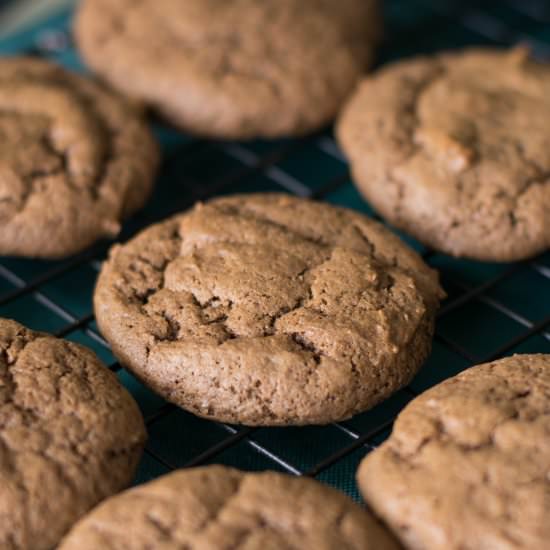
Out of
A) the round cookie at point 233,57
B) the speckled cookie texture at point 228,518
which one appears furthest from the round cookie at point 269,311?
the round cookie at point 233,57

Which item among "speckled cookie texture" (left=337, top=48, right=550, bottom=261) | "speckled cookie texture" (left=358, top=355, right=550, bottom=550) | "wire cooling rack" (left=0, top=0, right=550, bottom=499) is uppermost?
"speckled cookie texture" (left=337, top=48, right=550, bottom=261)

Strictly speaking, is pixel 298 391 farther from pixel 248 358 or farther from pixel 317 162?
pixel 317 162

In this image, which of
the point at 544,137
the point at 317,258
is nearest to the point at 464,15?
the point at 544,137

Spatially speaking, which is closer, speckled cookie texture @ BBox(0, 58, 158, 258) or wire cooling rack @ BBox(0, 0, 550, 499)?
wire cooling rack @ BBox(0, 0, 550, 499)

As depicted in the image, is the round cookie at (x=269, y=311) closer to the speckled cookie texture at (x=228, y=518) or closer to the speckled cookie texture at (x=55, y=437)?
the speckled cookie texture at (x=55, y=437)

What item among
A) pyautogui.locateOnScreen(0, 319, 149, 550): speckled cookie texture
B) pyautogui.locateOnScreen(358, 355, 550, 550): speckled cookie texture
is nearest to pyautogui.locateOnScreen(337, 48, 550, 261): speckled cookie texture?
pyautogui.locateOnScreen(358, 355, 550, 550): speckled cookie texture

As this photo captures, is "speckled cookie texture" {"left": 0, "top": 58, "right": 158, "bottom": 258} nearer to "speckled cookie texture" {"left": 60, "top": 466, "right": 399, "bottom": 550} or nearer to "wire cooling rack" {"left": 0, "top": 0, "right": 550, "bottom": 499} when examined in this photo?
"wire cooling rack" {"left": 0, "top": 0, "right": 550, "bottom": 499}

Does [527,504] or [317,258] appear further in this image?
[317,258]
